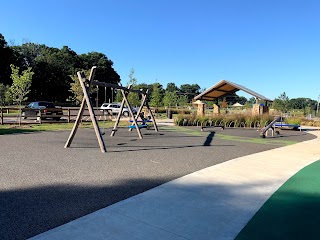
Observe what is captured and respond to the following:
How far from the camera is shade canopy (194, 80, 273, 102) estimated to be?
2552 cm

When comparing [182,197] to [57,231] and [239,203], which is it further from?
[57,231]

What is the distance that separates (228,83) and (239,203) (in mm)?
22151

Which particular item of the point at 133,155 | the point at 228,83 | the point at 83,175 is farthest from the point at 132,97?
the point at 83,175

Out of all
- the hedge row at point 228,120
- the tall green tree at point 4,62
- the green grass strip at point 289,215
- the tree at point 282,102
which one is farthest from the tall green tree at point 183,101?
the green grass strip at point 289,215

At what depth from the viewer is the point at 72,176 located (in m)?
6.07

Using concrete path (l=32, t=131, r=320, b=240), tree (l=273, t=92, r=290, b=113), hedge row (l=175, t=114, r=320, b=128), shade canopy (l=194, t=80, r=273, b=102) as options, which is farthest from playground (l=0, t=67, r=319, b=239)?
tree (l=273, t=92, r=290, b=113)

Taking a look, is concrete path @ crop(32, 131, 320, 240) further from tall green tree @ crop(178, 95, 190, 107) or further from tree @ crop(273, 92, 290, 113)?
tall green tree @ crop(178, 95, 190, 107)

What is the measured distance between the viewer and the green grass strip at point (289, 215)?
344 centimetres

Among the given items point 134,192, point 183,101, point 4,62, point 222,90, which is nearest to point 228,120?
point 222,90

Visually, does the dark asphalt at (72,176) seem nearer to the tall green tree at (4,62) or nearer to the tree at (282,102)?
the tree at (282,102)

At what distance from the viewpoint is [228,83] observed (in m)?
25.6

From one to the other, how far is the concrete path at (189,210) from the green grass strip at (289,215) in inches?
5.2

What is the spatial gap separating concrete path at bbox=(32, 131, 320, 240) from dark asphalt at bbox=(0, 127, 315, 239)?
0.35m

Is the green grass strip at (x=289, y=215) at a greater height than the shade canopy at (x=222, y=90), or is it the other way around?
the shade canopy at (x=222, y=90)
